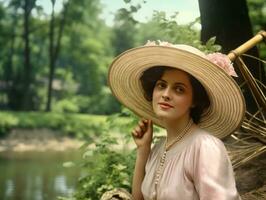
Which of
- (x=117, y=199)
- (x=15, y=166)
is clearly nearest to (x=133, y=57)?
(x=117, y=199)

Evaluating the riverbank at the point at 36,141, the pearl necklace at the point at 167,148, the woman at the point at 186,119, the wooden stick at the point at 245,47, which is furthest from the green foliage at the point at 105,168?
the riverbank at the point at 36,141

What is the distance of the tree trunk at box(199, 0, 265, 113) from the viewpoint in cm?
403

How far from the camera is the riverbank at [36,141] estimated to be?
19.4 metres

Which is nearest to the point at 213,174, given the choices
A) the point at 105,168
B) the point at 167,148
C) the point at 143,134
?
the point at 167,148

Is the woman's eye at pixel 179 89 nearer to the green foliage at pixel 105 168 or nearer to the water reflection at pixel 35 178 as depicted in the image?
the green foliage at pixel 105 168

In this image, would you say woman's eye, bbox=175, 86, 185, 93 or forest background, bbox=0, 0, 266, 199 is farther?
forest background, bbox=0, 0, 266, 199

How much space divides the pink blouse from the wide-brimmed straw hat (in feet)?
0.58

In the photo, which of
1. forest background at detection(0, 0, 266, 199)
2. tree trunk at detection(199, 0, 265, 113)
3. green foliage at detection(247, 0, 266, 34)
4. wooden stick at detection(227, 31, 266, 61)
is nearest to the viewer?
wooden stick at detection(227, 31, 266, 61)

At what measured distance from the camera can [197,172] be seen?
66.2 inches

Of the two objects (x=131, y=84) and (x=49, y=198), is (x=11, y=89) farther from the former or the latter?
(x=131, y=84)

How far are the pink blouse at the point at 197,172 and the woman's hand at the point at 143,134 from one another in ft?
0.78

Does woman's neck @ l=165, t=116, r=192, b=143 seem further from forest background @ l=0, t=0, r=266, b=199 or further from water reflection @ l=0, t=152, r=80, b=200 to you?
forest background @ l=0, t=0, r=266, b=199

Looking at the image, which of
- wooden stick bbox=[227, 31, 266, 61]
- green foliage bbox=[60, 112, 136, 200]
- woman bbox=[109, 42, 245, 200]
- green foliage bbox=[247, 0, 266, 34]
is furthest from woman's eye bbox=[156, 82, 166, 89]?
green foliage bbox=[247, 0, 266, 34]

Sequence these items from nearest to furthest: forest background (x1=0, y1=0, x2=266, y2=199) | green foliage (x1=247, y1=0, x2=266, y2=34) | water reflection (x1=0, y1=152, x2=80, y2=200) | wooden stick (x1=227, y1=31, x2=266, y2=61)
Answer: wooden stick (x1=227, y1=31, x2=266, y2=61) < green foliage (x1=247, y1=0, x2=266, y2=34) < water reflection (x1=0, y1=152, x2=80, y2=200) < forest background (x1=0, y1=0, x2=266, y2=199)
